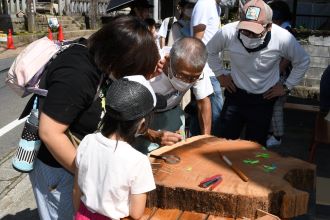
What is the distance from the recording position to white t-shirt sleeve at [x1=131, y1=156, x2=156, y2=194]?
5.56 ft

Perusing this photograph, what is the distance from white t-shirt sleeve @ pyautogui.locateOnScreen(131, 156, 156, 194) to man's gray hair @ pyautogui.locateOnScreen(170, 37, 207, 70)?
874 mm

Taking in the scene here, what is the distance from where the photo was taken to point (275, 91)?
3299 millimetres

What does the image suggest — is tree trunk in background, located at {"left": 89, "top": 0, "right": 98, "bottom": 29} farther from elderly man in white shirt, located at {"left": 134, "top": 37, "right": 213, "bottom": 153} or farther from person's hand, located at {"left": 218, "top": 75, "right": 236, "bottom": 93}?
elderly man in white shirt, located at {"left": 134, "top": 37, "right": 213, "bottom": 153}

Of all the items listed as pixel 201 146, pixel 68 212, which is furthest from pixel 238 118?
pixel 68 212

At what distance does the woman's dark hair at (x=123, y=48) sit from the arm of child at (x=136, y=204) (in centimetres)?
50

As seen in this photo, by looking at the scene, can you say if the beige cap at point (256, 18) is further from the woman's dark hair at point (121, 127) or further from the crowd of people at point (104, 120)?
the woman's dark hair at point (121, 127)

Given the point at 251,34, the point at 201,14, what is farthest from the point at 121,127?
the point at 201,14

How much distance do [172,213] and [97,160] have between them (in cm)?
48

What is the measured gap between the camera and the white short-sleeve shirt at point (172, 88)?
2707 millimetres

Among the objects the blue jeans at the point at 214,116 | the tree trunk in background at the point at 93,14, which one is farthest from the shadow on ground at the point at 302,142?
the tree trunk in background at the point at 93,14

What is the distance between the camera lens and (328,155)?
16.3ft

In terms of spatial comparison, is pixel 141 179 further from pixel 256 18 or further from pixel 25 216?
pixel 25 216

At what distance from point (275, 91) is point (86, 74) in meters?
1.90

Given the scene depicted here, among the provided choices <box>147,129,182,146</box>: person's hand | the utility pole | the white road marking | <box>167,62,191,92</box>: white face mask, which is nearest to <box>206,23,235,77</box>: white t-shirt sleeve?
<box>167,62,191,92</box>: white face mask
